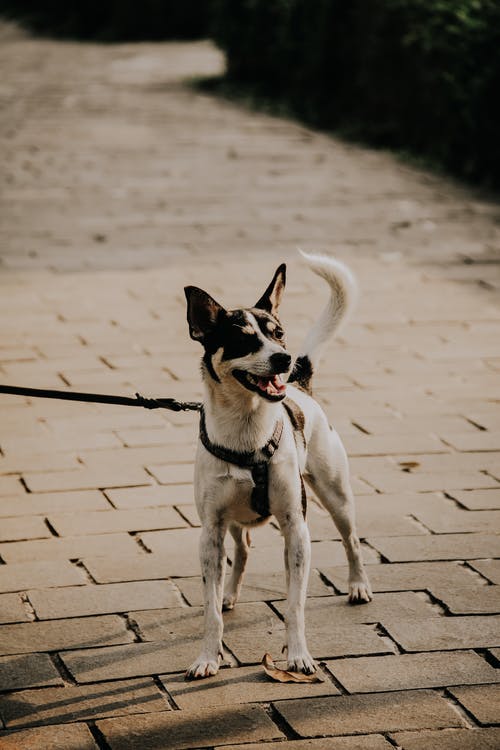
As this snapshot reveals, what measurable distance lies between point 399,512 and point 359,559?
32.5 inches

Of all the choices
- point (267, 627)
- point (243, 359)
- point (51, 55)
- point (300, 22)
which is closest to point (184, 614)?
point (267, 627)

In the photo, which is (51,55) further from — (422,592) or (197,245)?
(422,592)

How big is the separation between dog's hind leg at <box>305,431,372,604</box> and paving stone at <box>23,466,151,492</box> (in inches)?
54.6

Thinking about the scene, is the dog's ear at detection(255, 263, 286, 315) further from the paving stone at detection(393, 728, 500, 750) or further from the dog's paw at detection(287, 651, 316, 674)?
the paving stone at detection(393, 728, 500, 750)

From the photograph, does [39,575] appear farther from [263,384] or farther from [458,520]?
[458,520]

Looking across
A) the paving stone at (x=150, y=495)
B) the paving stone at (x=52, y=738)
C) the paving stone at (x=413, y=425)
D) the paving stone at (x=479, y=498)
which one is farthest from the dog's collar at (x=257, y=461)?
the paving stone at (x=413, y=425)

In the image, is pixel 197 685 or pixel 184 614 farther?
pixel 184 614

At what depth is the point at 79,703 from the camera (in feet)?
11.4

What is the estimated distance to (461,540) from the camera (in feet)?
15.3

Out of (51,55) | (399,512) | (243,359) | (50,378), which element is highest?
(243,359)

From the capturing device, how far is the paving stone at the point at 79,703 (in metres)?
3.39

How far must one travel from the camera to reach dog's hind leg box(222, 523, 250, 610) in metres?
4.14

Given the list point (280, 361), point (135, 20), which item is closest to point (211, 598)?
point (280, 361)

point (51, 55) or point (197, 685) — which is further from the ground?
point (197, 685)
